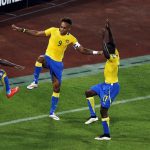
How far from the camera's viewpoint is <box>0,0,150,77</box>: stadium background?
71.7 feet

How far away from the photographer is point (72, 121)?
658 inches

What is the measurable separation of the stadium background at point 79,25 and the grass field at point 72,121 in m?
2.05

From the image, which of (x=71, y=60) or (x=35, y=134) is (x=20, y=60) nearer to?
(x=71, y=60)

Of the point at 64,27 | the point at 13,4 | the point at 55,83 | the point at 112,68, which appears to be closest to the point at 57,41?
the point at 64,27

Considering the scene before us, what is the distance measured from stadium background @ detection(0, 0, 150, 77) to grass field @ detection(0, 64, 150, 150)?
6.73 feet

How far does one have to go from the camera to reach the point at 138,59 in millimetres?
21938

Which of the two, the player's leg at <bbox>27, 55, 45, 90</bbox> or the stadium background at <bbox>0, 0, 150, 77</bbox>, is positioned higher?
the player's leg at <bbox>27, 55, 45, 90</bbox>

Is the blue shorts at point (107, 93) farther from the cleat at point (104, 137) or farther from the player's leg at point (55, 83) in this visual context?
the player's leg at point (55, 83)

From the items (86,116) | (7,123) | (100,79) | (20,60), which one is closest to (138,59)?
(100,79)

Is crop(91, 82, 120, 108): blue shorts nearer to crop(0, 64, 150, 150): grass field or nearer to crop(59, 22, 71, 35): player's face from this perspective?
crop(0, 64, 150, 150): grass field

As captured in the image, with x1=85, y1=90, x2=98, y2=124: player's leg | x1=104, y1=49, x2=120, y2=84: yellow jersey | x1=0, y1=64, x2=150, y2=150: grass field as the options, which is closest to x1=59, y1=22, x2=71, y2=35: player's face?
x1=104, y1=49, x2=120, y2=84: yellow jersey

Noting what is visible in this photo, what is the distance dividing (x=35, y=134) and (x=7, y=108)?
6.29 ft

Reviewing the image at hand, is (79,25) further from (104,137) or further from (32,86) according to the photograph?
(104,137)

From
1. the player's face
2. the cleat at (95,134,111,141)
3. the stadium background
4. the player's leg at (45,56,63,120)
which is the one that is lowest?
the stadium background
